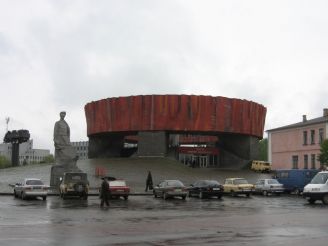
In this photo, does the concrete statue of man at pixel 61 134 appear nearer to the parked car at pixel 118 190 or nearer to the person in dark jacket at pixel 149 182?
the person in dark jacket at pixel 149 182

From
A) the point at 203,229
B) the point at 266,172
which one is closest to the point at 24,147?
the point at 266,172

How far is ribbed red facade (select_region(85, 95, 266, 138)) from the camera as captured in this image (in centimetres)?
6881

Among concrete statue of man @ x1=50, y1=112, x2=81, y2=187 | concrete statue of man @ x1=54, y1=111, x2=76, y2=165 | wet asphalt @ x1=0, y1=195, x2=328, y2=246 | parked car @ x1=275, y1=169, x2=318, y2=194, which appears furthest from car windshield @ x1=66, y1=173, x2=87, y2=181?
parked car @ x1=275, y1=169, x2=318, y2=194

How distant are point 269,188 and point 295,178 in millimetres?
3394

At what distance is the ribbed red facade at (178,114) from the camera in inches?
2709

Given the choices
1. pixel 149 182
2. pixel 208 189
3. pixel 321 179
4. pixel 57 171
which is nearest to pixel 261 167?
pixel 149 182

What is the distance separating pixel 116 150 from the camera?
269 ft

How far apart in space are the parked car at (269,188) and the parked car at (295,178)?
1.85 m

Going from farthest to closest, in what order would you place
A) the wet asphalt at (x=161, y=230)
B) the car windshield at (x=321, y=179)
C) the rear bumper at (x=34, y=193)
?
1. the rear bumper at (x=34, y=193)
2. the car windshield at (x=321, y=179)
3. the wet asphalt at (x=161, y=230)

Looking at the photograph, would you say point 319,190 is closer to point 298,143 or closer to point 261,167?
point 261,167

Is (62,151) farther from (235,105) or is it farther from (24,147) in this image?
(24,147)

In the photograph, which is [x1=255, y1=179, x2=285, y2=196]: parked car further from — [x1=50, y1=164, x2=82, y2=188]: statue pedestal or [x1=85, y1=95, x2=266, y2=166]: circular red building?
[x1=85, y1=95, x2=266, y2=166]: circular red building

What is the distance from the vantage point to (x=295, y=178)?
4231 centimetres

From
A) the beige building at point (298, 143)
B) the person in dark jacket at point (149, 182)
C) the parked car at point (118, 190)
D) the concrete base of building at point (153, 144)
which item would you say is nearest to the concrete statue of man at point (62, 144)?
the person in dark jacket at point (149, 182)
